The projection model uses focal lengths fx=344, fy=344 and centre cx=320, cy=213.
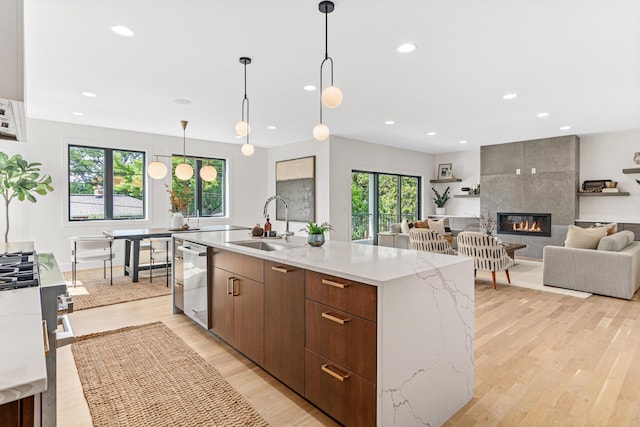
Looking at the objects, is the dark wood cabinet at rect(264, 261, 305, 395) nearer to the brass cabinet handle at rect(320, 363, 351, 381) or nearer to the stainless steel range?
the brass cabinet handle at rect(320, 363, 351, 381)

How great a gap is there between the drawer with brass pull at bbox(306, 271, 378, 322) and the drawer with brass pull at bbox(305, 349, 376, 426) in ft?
1.03

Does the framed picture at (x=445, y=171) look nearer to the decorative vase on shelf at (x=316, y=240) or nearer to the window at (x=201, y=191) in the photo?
the window at (x=201, y=191)

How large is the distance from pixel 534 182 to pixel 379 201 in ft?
10.8

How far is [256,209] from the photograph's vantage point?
8.22 meters

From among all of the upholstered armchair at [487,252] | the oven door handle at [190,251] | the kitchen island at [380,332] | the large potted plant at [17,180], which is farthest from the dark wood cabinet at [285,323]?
the large potted plant at [17,180]

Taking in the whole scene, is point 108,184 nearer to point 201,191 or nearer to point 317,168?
point 201,191

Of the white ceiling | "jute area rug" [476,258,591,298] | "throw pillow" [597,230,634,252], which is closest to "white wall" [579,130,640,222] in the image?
the white ceiling

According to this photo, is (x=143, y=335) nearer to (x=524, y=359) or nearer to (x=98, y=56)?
(x=98, y=56)

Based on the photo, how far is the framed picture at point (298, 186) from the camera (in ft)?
23.6

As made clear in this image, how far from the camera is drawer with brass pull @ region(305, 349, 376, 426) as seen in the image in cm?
160

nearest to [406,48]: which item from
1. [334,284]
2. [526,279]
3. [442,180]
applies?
[334,284]

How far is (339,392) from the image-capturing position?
1.76 metres

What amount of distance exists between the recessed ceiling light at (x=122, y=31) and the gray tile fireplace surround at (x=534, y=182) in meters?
7.54

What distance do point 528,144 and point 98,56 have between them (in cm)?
775
